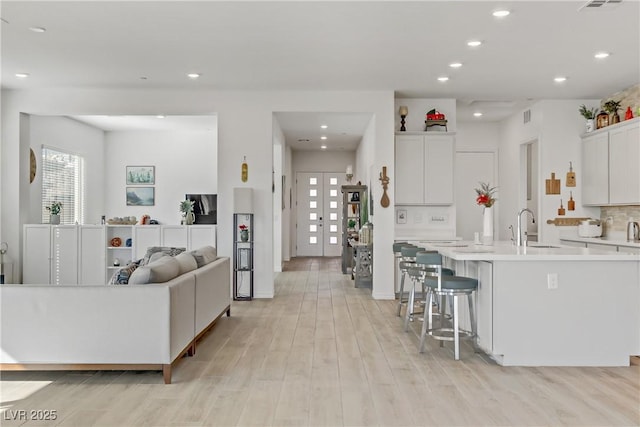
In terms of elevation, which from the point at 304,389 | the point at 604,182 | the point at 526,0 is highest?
the point at 526,0

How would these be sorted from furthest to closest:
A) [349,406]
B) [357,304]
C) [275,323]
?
[357,304]
[275,323]
[349,406]

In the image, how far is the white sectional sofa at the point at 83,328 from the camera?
12.4ft

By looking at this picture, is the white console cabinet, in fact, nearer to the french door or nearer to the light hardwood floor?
the light hardwood floor

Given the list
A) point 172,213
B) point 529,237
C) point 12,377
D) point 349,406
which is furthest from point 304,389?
point 172,213

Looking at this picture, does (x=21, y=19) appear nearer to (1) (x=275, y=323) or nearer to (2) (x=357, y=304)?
(1) (x=275, y=323)

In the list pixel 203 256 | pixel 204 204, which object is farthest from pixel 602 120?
pixel 204 204

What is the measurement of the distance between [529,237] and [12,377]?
26.1ft

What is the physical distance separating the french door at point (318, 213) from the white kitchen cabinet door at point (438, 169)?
6399 millimetres

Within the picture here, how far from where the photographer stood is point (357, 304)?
281 inches

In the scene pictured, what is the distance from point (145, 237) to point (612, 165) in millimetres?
6727

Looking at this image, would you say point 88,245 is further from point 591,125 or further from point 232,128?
point 591,125

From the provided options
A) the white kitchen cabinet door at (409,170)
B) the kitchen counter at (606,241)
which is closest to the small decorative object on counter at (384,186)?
the white kitchen cabinet door at (409,170)

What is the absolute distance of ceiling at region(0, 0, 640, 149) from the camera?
14.8 feet

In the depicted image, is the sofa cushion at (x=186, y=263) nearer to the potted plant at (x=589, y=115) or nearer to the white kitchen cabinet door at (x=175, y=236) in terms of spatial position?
the white kitchen cabinet door at (x=175, y=236)
